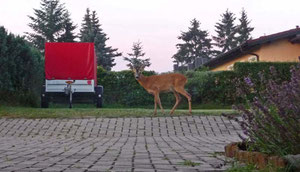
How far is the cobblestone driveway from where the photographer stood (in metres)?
6.28

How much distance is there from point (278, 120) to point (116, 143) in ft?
17.5

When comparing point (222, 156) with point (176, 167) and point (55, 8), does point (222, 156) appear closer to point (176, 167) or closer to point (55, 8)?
point (176, 167)

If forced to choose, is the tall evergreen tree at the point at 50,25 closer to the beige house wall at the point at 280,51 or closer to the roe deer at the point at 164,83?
the beige house wall at the point at 280,51

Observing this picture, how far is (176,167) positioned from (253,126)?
1.02 m

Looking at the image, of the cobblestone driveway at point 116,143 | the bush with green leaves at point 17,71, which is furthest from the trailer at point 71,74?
the cobblestone driveway at point 116,143

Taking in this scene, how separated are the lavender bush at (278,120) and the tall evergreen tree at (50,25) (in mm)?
61954

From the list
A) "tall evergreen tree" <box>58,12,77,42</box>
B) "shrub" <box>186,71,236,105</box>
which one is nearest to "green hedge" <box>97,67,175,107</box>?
"shrub" <box>186,71,236,105</box>

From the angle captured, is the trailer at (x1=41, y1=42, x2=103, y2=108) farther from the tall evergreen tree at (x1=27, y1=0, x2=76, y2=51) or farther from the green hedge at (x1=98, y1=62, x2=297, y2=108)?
the tall evergreen tree at (x1=27, y1=0, x2=76, y2=51)

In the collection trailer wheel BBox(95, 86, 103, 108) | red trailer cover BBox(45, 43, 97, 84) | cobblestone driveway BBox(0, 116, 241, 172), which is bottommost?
cobblestone driveway BBox(0, 116, 241, 172)

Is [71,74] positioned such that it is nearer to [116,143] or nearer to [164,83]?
[164,83]

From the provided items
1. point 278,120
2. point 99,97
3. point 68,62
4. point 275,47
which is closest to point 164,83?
point 99,97

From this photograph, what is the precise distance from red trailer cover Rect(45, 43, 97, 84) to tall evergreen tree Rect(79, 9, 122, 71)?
4467 cm

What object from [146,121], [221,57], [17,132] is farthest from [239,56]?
[17,132]

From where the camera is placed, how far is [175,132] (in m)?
13.4
